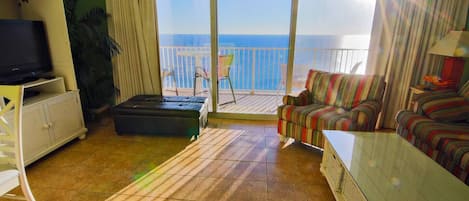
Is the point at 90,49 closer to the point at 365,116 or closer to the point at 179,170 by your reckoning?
the point at 179,170

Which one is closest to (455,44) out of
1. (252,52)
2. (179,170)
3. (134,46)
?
(252,52)

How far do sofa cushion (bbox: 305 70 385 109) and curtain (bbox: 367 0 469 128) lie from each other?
579mm

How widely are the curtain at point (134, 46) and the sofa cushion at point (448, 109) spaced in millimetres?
3058

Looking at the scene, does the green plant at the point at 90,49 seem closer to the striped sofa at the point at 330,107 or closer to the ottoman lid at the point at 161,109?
the ottoman lid at the point at 161,109

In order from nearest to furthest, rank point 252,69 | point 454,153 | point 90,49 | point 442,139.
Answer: point 454,153 → point 442,139 → point 90,49 → point 252,69

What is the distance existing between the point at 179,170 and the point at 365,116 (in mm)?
1713

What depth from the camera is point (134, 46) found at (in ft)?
10.6

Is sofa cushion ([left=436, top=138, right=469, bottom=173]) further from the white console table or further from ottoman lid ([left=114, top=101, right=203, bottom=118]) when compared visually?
ottoman lid ([left=114, top=101, right=203, bottom=118])

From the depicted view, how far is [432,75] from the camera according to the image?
9.37ft

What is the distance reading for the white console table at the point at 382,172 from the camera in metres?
1.30

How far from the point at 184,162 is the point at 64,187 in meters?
0.95

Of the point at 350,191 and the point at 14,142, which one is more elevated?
the point at 14,142

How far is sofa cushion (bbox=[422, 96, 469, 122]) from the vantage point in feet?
7.10

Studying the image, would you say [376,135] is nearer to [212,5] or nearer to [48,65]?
[212,5]
